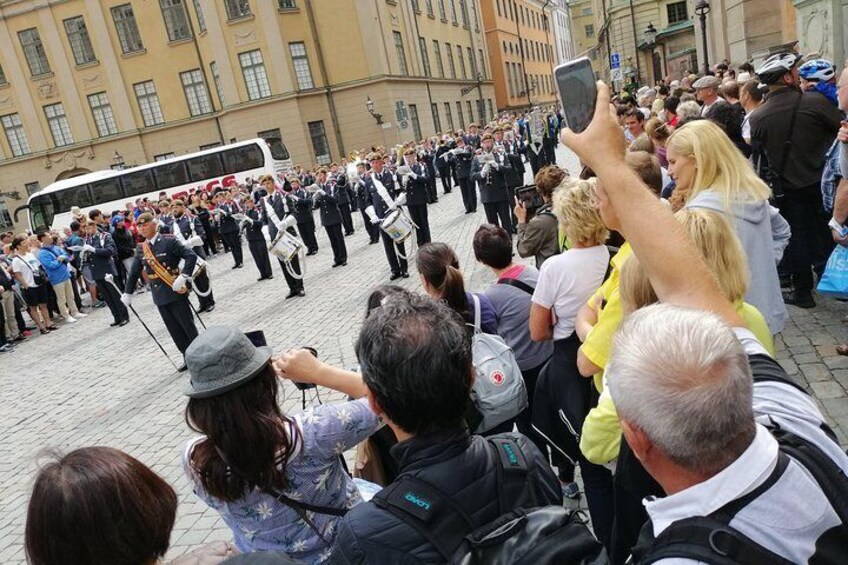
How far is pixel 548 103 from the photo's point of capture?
74.5 m

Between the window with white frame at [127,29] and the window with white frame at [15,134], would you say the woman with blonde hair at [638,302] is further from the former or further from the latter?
the window with white frame at [15,134]

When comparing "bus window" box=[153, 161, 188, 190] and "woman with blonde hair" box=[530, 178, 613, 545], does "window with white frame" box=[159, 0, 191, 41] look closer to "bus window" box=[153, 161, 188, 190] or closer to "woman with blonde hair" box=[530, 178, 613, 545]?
"bus window" box=[153, 161, 188, 190]

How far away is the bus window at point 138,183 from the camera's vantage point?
28.2 metres

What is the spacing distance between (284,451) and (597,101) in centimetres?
148

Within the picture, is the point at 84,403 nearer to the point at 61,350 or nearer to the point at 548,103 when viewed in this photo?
the point at 61,350

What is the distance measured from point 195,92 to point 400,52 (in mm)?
13090

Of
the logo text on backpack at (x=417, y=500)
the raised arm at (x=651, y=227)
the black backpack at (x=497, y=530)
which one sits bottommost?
the black backpack at (x=497, y=530)

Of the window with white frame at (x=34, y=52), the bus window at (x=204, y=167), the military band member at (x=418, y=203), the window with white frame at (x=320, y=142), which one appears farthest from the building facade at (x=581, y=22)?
the military band member at (x=418, y=203)

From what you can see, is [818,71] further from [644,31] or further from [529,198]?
[644,31]

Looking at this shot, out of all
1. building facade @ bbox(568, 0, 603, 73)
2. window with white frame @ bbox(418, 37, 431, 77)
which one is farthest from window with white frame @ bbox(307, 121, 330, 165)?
building facade @ bbox(568, 0, 603, 73)

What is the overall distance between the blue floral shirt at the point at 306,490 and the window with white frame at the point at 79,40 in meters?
42.3

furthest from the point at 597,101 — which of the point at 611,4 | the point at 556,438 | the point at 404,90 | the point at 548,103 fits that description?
the point at 548,103

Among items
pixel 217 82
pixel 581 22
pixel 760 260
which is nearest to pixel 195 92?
pixel 217 82

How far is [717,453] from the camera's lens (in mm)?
1146
